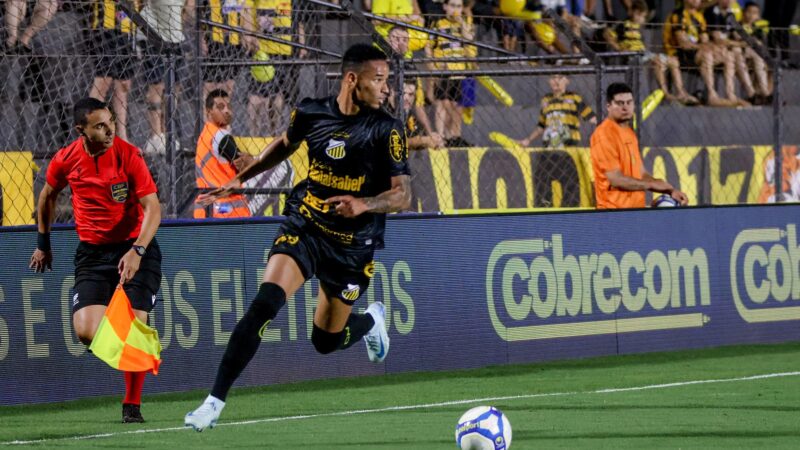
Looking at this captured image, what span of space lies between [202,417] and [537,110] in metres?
9.94

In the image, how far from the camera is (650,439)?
27.3 ft

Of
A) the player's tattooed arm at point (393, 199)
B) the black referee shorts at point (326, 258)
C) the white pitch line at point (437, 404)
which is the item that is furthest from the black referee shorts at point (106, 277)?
the player's tattooed arm at point (393, 199)

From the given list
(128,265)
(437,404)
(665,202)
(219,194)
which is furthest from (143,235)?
(665,202)

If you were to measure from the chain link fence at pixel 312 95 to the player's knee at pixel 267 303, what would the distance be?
3372mm

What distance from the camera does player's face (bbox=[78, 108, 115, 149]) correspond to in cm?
961

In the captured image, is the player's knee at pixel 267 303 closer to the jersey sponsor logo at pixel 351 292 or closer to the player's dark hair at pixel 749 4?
the jersey sponsor logo at pixel 351 292

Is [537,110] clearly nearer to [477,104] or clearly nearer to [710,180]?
[477,104]

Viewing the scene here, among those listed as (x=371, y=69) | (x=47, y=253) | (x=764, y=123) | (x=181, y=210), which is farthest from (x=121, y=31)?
(x=764, y=123)

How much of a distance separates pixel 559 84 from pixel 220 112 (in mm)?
5026

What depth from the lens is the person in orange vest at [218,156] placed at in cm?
1264

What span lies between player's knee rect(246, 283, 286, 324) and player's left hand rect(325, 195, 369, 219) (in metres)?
0.56

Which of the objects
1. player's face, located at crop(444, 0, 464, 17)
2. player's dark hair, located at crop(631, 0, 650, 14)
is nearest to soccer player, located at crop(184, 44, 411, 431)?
player's face, located at crop(444, 0, 464, 17)

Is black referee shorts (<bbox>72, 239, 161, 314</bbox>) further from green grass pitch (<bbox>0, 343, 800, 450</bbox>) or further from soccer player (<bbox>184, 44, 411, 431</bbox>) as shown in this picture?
soccer player (<bbox>184, 44, 411, 431</bbox>)

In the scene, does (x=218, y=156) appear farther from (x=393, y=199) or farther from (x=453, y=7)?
(x=453, y=7)
